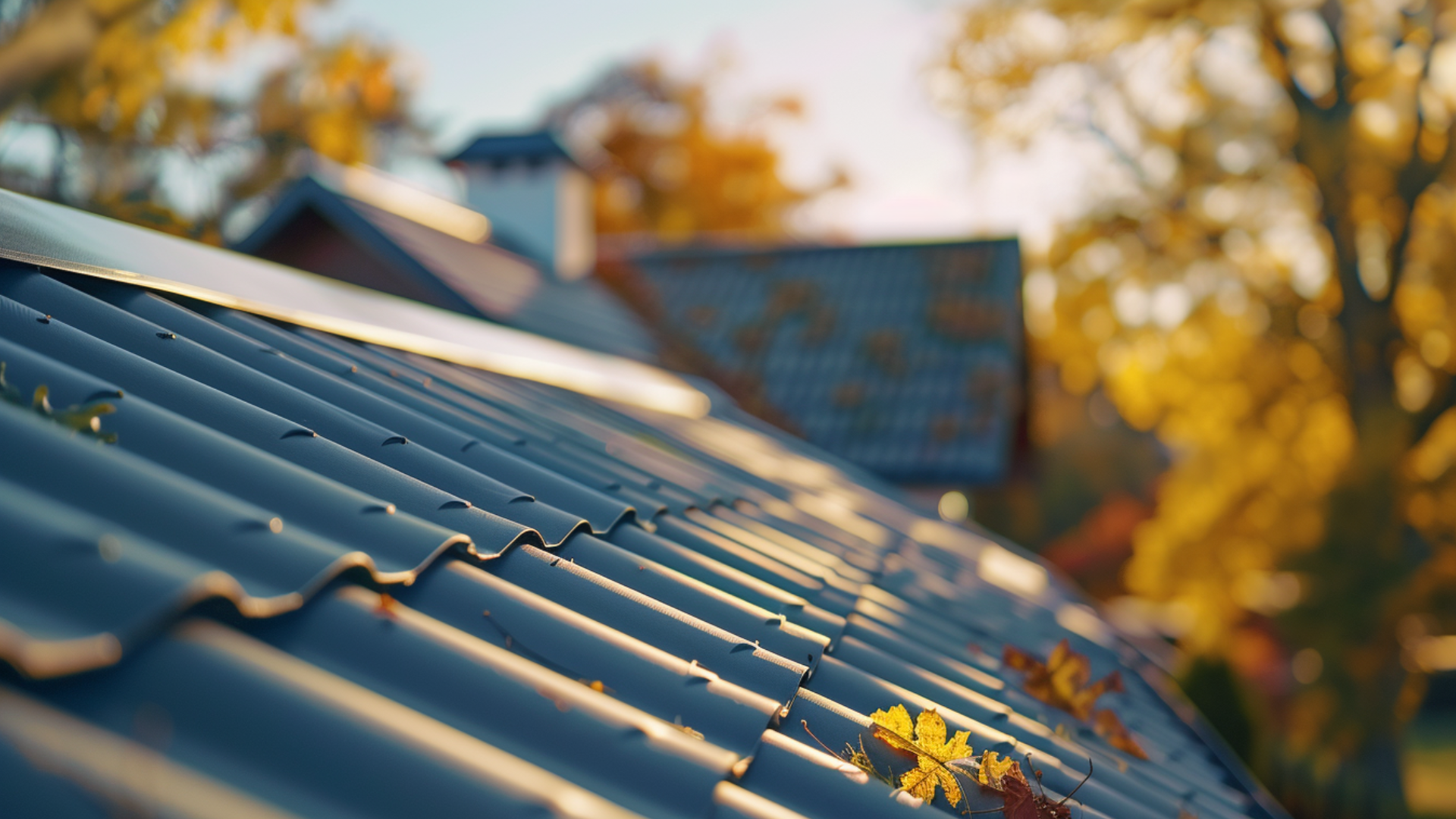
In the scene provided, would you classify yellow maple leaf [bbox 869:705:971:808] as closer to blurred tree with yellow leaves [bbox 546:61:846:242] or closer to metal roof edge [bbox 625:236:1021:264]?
metal roof edge [bbox 625:236:1021:264]

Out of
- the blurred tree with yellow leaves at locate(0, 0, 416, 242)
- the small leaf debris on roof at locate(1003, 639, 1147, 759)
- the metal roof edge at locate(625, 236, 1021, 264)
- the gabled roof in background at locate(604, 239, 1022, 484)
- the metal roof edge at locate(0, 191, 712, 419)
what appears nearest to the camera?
the metal roof edge at locate(0, 191, 712, 419)

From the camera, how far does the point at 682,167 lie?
30156mm

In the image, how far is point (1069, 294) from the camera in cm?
1617

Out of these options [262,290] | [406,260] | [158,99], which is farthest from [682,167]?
[262,290]

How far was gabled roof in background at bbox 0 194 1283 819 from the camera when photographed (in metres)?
1.06

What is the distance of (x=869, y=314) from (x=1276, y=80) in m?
8.29

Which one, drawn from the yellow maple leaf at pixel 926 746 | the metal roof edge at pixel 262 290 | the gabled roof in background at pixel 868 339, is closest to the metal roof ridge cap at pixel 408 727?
the yellow maple leaf at pixel 926 746

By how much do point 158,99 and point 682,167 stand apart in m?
17.9

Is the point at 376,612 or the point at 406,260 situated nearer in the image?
the point at 376,612

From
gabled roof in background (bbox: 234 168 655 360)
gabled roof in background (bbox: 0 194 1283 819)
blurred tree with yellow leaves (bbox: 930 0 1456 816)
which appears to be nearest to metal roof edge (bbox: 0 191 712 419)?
gabled roof in background (bbox: 0 194 1283 819)

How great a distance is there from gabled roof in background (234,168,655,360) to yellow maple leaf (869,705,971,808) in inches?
269

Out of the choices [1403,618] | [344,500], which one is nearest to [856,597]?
[344,500]

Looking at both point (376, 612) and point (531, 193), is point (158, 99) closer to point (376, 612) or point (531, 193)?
point (531, 193)

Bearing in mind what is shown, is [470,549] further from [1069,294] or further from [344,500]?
[1069,294]
